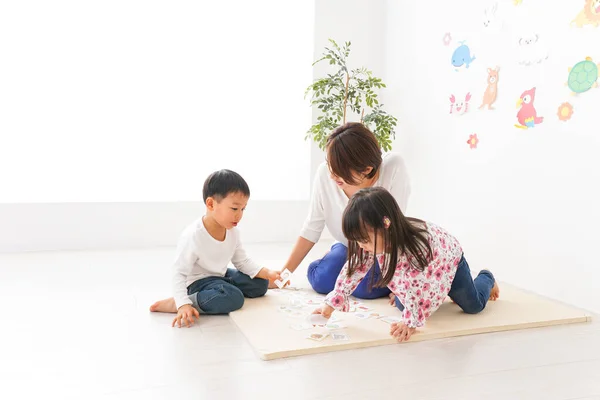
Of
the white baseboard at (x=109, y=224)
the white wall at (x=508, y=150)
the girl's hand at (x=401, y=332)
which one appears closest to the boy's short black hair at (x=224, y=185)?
the girl's hand at (x=401, y=332)

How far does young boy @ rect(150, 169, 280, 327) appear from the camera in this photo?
2326mm

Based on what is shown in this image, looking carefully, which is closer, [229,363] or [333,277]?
[229,363]

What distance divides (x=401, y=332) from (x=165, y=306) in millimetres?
1016

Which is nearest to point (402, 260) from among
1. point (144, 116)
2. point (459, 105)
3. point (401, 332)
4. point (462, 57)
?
point (401, 332)

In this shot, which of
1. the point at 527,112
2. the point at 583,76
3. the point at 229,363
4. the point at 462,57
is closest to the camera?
the point at 229,363

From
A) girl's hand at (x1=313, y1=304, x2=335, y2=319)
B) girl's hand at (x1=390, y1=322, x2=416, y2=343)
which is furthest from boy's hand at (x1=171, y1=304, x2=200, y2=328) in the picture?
girl's hand at (x1=390, y1=322, x2=416, y2=343)

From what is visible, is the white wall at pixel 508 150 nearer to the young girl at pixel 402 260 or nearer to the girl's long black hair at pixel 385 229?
the young girl at pixel 402 260

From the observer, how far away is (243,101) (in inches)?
174

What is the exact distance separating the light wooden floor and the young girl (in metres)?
0.17

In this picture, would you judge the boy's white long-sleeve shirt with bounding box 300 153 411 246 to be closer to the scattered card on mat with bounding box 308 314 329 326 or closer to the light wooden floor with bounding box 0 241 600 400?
the scattered card on mat with bounding box 308 314 329 326

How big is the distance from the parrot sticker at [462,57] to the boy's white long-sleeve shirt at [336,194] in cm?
116

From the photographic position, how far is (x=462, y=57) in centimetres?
349

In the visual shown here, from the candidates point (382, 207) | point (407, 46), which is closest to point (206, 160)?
point (407, 46)

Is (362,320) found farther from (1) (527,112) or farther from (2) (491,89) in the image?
(2) (491,89)
